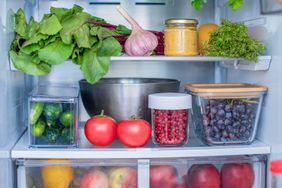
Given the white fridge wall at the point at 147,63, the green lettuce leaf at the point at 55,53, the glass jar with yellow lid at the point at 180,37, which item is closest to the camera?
the green lettuce leaf at the point at 55,53

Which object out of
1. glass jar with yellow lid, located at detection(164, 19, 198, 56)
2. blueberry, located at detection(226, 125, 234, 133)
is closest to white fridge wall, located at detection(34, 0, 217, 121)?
glass jar with yellow lid, located at detection(164, 19, 198, 56)

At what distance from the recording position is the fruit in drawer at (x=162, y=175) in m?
1.28

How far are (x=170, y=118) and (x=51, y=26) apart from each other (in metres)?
0.42

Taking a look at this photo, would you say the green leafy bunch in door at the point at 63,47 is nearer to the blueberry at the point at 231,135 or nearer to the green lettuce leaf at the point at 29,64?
the green lettuce leaf at the point at 29,64

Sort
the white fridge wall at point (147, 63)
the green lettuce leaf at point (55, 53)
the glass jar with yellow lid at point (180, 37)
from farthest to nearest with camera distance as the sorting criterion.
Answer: the white fridge wall at point (147, 63), the glass jar with yellow lid at point (180, 37), the green lettuce leaf at point (55, 53)

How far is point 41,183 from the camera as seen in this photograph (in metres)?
1.28

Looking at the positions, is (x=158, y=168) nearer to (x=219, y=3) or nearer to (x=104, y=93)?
(x=104, y=93)

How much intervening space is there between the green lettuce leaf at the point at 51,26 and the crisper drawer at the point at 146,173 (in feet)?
1.18

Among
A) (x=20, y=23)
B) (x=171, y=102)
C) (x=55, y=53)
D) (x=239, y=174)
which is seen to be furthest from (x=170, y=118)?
(x=20, y=23)

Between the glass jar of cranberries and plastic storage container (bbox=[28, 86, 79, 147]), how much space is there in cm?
24

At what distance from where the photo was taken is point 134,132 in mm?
1249

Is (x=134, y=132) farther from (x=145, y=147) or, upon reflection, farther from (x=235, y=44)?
(x=235, y=44)

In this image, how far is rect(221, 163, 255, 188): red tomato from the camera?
1315mm

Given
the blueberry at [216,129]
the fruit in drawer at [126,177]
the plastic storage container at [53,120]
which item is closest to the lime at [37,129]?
the plastic storage container at [53,120]
